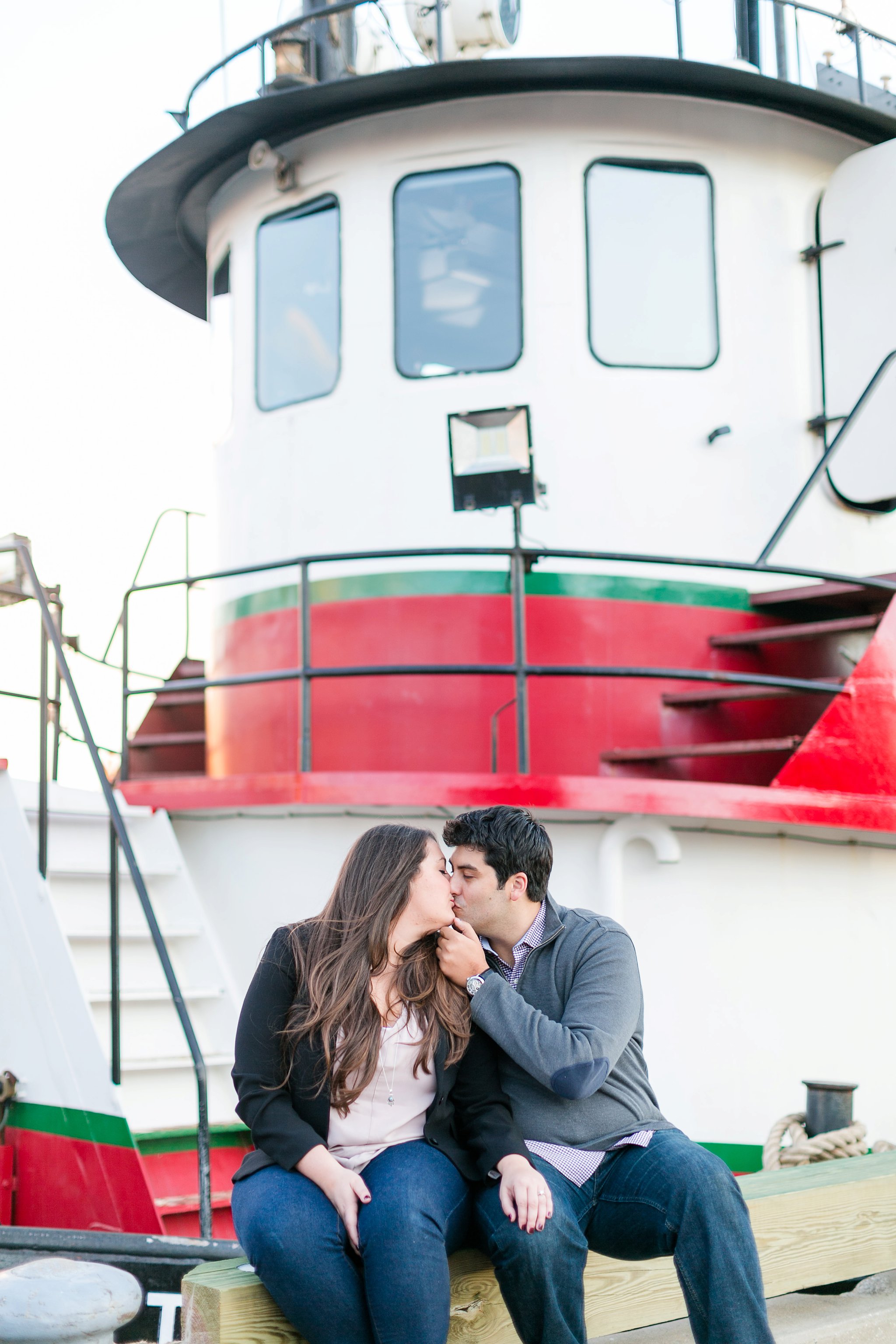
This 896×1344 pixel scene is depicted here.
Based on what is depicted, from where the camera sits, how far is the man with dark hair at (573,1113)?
2.43 metres

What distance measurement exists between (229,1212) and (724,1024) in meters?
1.79

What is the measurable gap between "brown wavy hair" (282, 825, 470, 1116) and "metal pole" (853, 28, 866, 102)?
4814mm

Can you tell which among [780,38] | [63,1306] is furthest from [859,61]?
[63,1306]

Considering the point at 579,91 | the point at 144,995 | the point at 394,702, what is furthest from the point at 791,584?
the point at 144,995

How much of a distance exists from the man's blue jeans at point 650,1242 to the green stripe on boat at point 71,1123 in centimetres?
223

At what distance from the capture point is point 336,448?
5.85 metres

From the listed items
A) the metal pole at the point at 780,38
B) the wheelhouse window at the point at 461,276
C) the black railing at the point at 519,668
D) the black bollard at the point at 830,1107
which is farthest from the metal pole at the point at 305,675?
the metal pole at the point at 780,38

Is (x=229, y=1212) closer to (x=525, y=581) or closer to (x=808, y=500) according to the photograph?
(x=525, y=581)

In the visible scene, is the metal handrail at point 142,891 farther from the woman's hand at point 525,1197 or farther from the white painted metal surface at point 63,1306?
the woman's hand at point 525,1197

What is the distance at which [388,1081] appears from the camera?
2.53 meters

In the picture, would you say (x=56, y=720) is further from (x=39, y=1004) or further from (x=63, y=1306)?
(x=63, y=1306)

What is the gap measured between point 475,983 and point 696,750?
249 centimetres

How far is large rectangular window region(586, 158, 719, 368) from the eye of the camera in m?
5.66

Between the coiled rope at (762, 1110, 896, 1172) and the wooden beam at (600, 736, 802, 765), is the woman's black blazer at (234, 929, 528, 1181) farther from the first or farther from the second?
the wooden beam at (600, 736, 802, 765)
